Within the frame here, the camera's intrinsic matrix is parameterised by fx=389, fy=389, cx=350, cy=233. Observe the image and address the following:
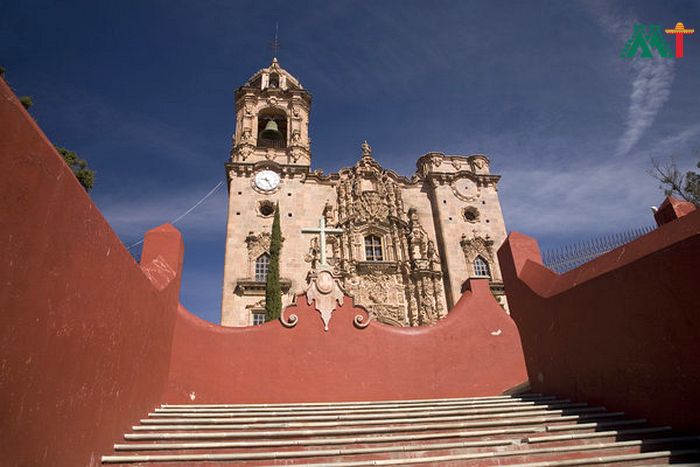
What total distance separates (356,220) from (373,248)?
164cm

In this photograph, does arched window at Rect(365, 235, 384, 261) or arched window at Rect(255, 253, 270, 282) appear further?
arched window at Rect(365, 235, 384, 261)

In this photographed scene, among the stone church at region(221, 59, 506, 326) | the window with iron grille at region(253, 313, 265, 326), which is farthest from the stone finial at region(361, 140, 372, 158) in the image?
the window with iron grille at region(253, 313, 265, 326)

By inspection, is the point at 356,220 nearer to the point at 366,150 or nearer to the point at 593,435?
the point at 366,150

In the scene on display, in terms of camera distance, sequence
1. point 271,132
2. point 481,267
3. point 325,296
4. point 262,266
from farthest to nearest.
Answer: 1. point 271,132
2. point 481,267
3. point 262,266
4. point 325,296

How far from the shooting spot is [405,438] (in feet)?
13.3

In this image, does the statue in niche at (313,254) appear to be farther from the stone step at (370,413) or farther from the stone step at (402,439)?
the stone step at (402,439)

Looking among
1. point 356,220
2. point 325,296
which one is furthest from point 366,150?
point 325,296

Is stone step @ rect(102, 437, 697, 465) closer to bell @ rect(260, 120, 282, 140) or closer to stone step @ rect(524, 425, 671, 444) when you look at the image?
stone step @ rect(524, 425, 671, 444)

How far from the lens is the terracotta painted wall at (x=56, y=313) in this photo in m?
2.20

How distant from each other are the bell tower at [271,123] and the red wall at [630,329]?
16513mm

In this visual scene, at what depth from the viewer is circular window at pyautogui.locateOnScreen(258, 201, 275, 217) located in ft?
62.5

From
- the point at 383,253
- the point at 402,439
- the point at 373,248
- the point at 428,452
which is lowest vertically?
the point at 428,452

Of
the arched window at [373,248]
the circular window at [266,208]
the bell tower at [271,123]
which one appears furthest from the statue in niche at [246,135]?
the arched window at [373,248]

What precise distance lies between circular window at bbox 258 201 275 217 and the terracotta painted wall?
15.0 metres
